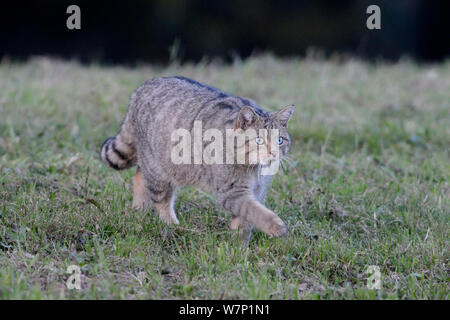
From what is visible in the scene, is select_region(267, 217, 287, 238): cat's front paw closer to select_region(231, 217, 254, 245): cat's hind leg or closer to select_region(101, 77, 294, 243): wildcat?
select_region(101, 77, 294, 243): wildcat

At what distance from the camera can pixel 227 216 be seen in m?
5.31

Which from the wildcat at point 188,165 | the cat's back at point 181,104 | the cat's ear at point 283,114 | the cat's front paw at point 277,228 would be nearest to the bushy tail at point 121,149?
the wildcat at point 188,165

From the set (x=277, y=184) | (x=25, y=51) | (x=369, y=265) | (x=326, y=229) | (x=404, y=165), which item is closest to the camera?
(x=369, y=265)

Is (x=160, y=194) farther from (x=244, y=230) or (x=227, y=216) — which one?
(x=244, y=230)

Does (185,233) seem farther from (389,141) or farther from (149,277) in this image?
(389,141)

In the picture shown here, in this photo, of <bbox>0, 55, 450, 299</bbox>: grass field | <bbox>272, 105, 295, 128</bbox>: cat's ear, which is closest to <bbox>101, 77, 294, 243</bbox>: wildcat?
<bbox>272, 105, 295, 128</bbox>: cat's ear

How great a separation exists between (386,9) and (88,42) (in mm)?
6511

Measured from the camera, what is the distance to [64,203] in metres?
5.14

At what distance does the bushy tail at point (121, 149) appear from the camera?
18.3ft

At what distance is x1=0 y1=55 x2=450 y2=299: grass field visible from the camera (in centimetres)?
423

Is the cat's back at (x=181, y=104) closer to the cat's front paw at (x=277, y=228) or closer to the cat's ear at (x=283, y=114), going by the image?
the cat's ear at (x=283, y=114)

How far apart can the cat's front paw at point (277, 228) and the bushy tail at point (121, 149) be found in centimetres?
162

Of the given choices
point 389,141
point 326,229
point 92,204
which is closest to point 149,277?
point 92,204

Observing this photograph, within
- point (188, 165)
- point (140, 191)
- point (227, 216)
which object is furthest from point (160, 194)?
point (227, 216)
